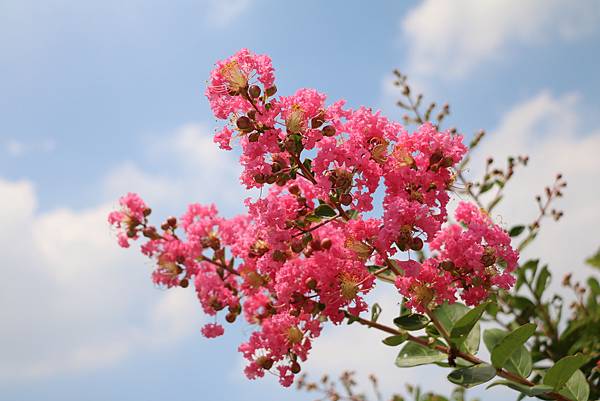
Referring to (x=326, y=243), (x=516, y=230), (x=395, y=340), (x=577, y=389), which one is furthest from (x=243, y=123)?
(x=516, y=230)

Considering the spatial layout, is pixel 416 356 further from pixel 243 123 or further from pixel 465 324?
pixel 243 123

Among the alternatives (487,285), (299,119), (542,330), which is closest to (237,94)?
(299,119)

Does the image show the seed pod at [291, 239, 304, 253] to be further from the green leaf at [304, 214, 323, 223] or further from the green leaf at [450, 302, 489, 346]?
the green leaf at [450, 302, 489, 346]

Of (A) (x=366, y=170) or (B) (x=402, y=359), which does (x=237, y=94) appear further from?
(B) (x=402, y=359)

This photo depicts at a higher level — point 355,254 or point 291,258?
point 291,258

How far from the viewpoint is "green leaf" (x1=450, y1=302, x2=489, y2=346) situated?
6.31 feet

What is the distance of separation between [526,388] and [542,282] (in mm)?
1542

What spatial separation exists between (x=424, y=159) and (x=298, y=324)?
0.76 meters

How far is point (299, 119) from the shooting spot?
1.97 metres

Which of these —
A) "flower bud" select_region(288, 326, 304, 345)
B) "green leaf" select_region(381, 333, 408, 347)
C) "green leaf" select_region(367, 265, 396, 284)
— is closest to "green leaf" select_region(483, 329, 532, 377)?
"green leaf" select_region(381, 333, 408, 347)

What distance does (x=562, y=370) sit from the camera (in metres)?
2.12

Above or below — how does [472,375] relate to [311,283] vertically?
below

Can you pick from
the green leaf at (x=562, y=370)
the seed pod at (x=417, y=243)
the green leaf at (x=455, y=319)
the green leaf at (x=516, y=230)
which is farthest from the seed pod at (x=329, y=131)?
the green leaf at (x=516, y=230)

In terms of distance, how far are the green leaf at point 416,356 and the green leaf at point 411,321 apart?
169 mm
